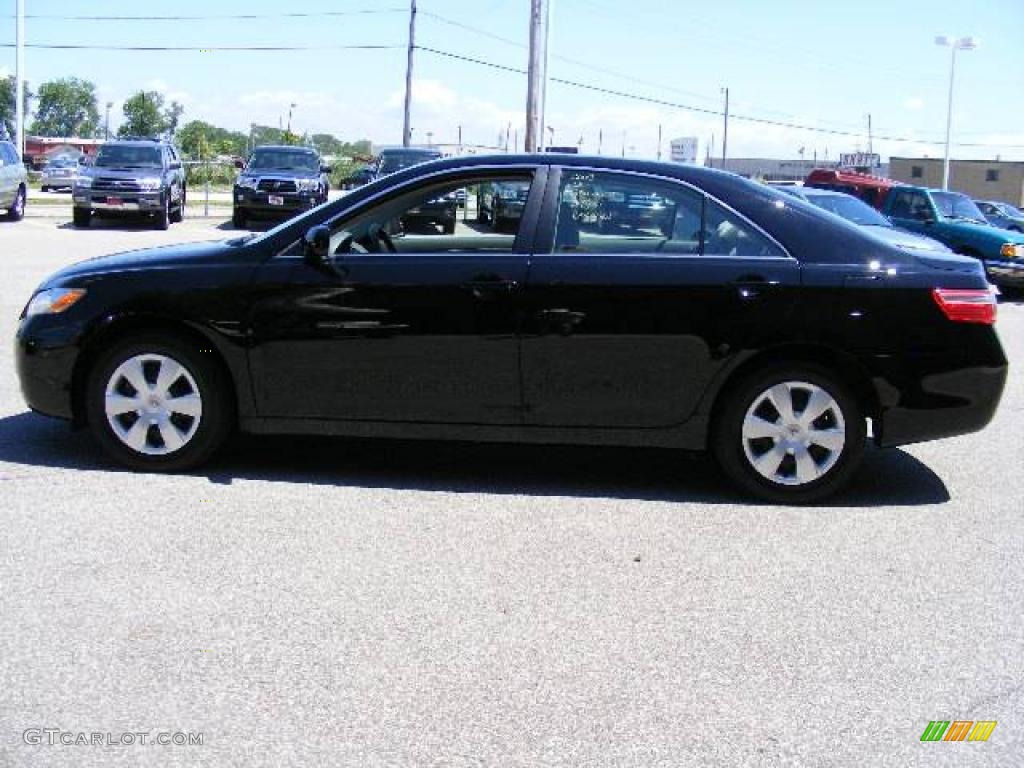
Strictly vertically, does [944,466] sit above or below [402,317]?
below

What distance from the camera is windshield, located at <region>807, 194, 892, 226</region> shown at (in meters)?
15.4

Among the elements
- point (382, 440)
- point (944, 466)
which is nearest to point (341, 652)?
point (382, 440)

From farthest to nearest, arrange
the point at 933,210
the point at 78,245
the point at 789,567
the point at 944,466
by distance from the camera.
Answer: the point at 78,245
the point at 933,210
the point at 944,466
the point at 789,567

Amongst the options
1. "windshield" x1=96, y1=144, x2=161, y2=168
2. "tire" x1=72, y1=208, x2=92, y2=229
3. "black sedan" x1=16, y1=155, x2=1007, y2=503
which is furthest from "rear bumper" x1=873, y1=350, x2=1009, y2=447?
"windshield" x1=96, y1=144, x2=161, y2=168

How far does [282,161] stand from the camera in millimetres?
26703

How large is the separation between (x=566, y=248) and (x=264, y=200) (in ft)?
68.5

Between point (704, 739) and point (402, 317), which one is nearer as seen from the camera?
point (704, 739)

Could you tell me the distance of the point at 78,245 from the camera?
19.8 m

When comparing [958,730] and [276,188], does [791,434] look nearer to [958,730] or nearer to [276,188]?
[958,730]

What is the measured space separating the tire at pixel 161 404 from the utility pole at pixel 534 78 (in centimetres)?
2760

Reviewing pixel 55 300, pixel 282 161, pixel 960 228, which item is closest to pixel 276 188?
pixel 282 161

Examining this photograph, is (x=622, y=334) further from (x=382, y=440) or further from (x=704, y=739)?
(x=704, y=739)

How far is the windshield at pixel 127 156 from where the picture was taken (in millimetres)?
25438

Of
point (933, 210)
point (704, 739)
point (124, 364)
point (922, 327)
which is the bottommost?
point (704, 739)
